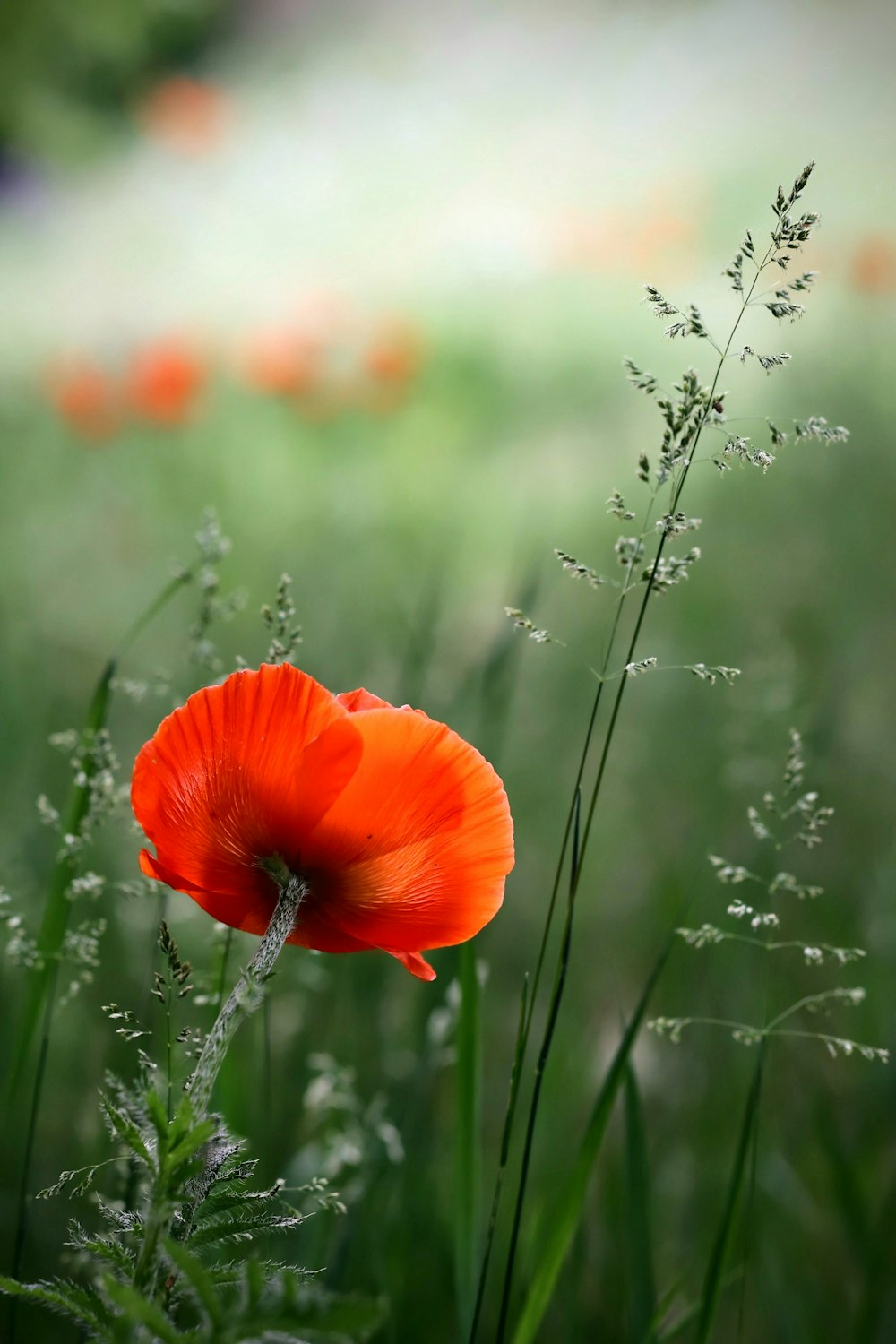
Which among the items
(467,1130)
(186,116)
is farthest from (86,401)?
(467,1130)

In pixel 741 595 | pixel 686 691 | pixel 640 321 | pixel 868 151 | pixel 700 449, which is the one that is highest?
pixel 868 151

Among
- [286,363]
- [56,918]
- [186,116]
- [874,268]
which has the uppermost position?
[186,116]

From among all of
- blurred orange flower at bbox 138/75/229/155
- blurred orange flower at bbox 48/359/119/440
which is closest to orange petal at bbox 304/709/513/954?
blurred orange flower at bbox 48/359/119/440

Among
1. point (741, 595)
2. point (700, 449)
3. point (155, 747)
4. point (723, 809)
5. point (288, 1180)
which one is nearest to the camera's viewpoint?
point (155, 747)

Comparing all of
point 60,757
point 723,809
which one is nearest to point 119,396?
point 60,757

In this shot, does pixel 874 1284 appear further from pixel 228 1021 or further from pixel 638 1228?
pixel 228 1021

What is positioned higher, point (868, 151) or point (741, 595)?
point (868, 151)

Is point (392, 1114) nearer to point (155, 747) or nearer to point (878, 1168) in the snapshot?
point (878, 1168)
